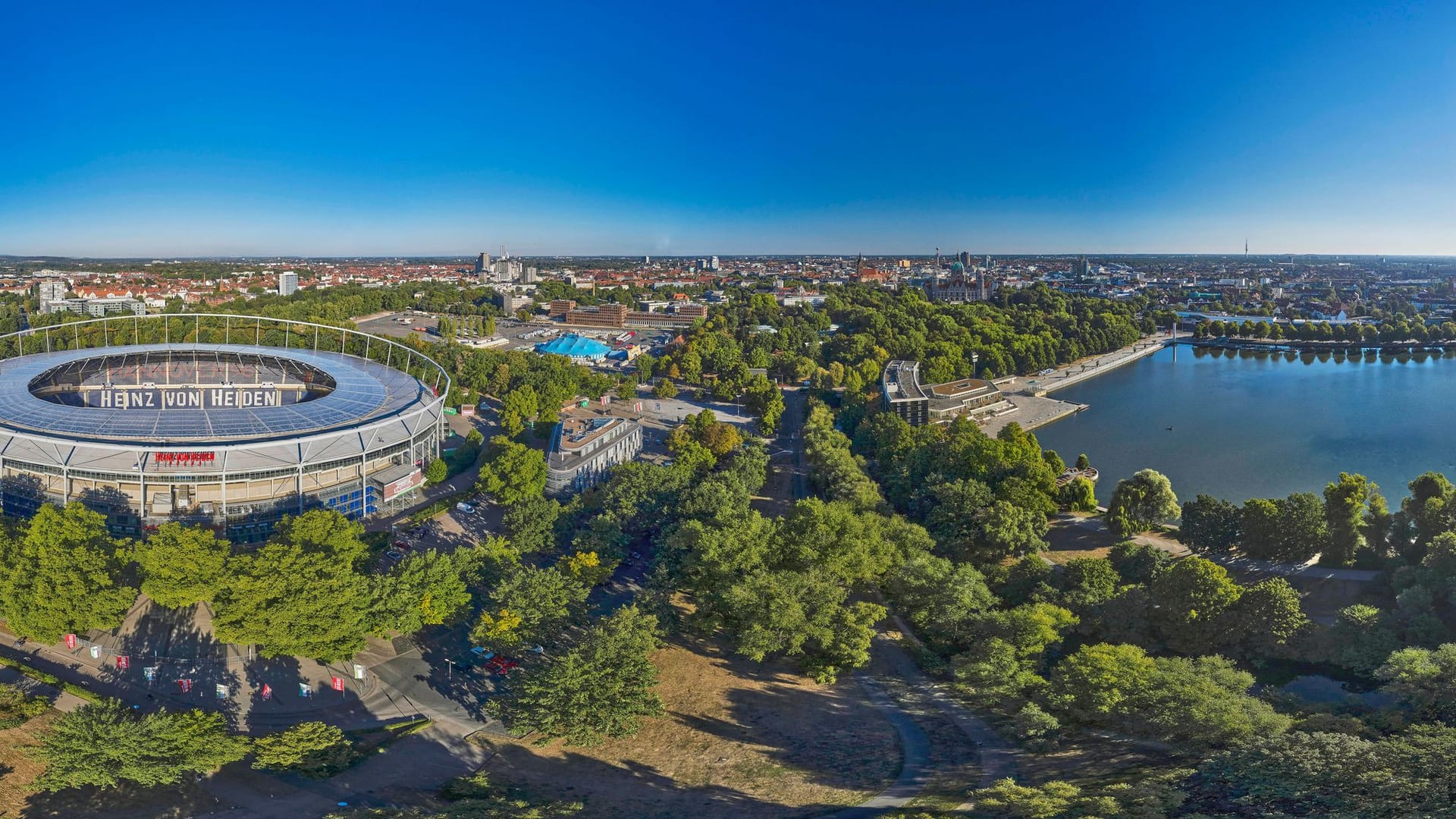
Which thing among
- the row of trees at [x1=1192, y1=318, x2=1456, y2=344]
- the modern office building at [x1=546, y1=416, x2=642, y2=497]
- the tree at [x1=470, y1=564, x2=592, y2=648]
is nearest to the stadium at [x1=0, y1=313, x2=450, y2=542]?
the modern office building at [x1=546, y1=416, x2=642, y2=497]

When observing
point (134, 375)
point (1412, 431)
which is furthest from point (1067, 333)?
point (134, 375)

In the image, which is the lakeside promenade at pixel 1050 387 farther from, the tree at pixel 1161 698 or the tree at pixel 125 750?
the tree at pixel 125 750

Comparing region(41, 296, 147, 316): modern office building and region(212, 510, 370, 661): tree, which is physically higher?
region(41, 296, 147, 316): modern office building

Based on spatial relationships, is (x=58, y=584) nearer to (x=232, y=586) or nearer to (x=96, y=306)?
(x=232, y=586)

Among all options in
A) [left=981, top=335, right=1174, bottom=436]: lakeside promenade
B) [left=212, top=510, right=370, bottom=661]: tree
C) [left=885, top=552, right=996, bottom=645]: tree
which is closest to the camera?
[left=212, top=510, right=370, bottom=661]: tree

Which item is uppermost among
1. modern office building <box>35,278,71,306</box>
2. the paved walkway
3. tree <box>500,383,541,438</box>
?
modern office building <box>35,278,71,306</box>

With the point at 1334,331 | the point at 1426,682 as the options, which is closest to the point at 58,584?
the point at 1426,682

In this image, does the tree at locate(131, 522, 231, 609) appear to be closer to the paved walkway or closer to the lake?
the paved walkway
